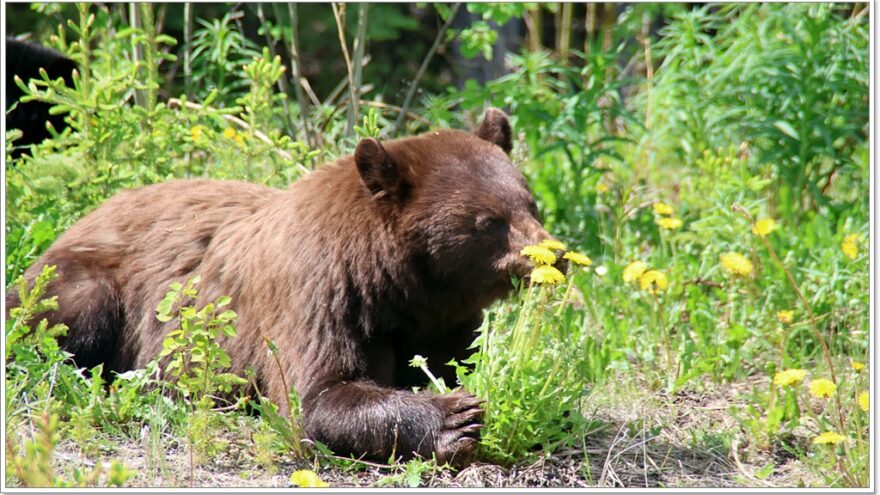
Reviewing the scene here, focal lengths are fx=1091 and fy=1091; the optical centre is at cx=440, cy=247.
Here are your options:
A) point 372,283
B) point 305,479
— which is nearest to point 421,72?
point 372,283

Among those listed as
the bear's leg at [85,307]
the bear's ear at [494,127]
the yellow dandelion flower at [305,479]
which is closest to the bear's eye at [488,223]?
the bear's ear at [494,127]

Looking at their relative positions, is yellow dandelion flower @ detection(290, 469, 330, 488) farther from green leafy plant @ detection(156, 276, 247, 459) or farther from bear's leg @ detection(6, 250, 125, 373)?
bear's leg @ detection(6, 250, 125, 373)

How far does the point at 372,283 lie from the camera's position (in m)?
4.77

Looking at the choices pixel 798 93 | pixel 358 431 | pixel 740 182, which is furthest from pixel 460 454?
pixel 798 93

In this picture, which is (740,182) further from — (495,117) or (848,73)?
(495,117)

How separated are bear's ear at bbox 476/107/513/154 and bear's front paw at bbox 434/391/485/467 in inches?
60.2

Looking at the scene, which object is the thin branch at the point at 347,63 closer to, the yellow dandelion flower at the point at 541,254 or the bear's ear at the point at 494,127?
the bear's ear at the point at 494,127

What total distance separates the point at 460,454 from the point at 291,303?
3.43 feet

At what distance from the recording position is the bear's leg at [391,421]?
4387 mm

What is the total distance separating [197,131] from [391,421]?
10.2 ft

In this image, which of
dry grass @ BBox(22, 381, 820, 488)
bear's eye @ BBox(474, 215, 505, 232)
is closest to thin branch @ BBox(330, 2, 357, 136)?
bear's eye @ BBox(474, 215, 505, 232)

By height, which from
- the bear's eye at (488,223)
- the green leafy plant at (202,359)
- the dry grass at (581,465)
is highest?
the bear's eye at (488,223)

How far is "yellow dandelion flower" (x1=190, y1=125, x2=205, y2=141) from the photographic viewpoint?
677 cm

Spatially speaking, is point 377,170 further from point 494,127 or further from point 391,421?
point 391,421
